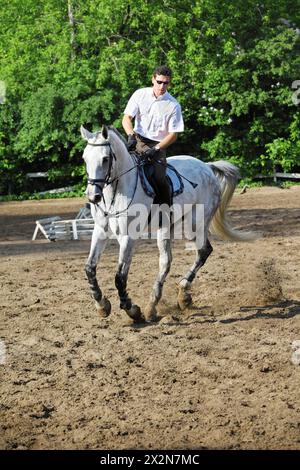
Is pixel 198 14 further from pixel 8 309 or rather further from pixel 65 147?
pixel 8 309

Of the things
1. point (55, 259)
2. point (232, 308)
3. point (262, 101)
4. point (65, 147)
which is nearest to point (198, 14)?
point (262, 101)

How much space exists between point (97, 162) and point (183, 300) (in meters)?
2.25

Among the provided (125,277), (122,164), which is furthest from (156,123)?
(125,277)

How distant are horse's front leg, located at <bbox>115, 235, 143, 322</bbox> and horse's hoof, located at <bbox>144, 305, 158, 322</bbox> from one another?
10.9 inches

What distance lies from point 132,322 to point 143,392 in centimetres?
243

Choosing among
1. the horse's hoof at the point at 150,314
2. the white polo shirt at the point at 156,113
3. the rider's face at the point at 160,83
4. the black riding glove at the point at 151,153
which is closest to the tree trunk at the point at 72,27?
the white polo shirt at the point at 156,113

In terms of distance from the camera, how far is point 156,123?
888 cm

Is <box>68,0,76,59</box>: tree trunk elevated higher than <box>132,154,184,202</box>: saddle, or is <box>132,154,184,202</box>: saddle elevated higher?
<box>68,0,76,59</box>: tree trunk

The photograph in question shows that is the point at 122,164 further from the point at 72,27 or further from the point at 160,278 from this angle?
the point at 72,27

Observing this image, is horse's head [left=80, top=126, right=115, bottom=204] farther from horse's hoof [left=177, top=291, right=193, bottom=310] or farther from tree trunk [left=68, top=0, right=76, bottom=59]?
tree trunk [left=68, top=0, right=76, bottom=59]

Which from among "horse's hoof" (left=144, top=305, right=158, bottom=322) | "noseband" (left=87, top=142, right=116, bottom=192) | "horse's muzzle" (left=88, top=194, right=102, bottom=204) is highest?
"noseband" (left=87, top=142, right=116, bottom=192)

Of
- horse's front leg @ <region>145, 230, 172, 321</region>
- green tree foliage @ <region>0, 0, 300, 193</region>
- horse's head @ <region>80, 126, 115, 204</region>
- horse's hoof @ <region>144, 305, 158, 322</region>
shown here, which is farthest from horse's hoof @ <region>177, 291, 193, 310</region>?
green tree foliage @ <region>0, 0, 300, 193</region>

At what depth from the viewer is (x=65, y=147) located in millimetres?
26500

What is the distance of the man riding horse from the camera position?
875 cm
